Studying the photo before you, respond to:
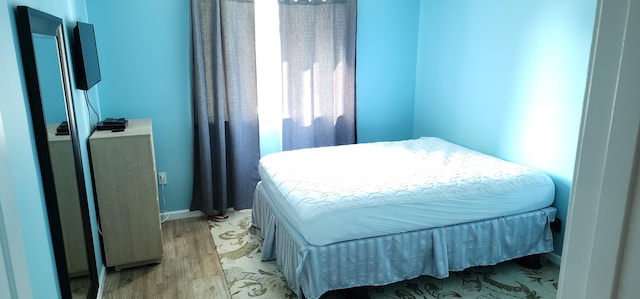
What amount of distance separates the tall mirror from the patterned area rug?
907 mm

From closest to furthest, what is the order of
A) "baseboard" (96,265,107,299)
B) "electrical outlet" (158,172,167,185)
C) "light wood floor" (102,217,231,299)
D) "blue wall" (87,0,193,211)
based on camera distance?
"baseboard" (96,265,107,299)
"light wood floor" (102,217,231,299)
"blue wall" (87,0,193,211)
"electrical outlet" (158,172,167,185)

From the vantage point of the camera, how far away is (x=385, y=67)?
420cm

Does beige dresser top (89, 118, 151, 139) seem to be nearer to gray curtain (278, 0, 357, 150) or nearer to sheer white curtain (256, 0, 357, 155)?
sheer white curtain (256, 0, 357, 155)

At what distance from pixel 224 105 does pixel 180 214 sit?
→ 1.09 metres

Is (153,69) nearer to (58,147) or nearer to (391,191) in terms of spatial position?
(58,147)

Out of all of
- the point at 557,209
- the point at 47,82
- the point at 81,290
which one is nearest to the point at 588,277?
the point at 47,82

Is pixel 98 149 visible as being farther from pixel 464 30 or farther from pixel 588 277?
pixel 464 30

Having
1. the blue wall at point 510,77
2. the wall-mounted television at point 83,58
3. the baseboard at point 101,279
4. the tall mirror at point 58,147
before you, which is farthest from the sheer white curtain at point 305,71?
the tall mirror at point 58,147

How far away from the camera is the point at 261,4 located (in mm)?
3678

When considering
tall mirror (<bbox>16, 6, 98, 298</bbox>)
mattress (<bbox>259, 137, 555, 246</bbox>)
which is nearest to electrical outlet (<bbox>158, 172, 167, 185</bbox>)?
mattress (<bbox>259, 137, 555, 246</bbox>)

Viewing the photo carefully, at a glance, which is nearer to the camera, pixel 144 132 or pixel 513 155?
pixel 144 132

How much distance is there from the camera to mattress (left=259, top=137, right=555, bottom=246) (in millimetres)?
2328

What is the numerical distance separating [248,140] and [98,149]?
4.60 feet

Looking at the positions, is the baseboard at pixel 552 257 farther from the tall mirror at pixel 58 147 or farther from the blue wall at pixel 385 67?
the tall mirror at pixel 58 147
